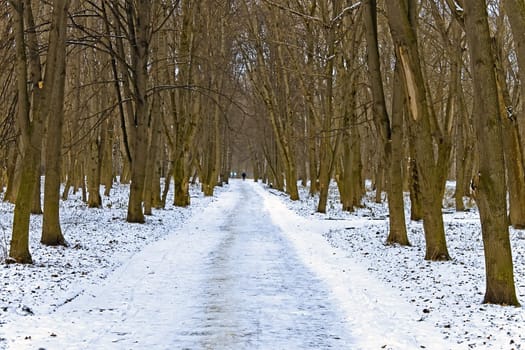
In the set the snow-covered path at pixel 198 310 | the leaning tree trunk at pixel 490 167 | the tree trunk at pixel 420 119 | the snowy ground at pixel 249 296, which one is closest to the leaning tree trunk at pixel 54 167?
the snowy ground at pixel 249 296

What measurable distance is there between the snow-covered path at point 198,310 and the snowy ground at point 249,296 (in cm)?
2

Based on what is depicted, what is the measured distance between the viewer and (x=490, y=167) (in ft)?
20.9

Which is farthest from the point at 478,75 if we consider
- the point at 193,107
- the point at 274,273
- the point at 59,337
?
the point at 193,107

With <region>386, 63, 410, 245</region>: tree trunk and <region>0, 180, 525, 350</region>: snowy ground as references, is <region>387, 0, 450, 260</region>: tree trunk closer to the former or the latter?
<region>0, 180, 525, 350</region>: snowy ground

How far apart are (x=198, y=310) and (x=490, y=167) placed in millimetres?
3781

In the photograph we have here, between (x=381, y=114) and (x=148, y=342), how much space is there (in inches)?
328

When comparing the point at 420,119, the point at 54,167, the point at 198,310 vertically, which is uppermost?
the point at 420,119

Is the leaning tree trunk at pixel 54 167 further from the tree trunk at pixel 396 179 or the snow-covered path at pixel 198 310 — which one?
the tree trunk at pixel 396 179

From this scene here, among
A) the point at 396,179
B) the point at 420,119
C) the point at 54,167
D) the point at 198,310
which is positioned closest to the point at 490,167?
the point at 420,119

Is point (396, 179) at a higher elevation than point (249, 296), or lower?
higher

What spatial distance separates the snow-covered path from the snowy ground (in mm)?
16

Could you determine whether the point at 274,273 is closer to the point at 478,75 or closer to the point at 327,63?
the point at 478,75

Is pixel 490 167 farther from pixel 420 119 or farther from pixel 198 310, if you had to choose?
pixel 198 310

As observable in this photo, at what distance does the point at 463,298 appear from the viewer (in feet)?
22.5
